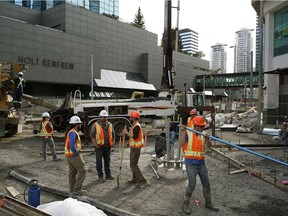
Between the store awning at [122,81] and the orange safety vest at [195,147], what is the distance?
35995mm

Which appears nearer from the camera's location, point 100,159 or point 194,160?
point 194,160

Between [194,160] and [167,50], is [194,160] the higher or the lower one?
the lower one

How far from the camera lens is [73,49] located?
129ft

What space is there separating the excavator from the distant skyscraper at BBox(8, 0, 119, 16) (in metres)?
32.3

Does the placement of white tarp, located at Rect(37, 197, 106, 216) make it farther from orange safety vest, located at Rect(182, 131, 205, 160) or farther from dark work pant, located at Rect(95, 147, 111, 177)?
dark work pant, located at Rect(95, 147, 111, 177)

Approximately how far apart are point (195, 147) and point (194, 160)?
0.79 ft

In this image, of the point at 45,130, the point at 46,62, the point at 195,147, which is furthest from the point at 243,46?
the point at 195,147

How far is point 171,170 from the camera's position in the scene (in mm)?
7762

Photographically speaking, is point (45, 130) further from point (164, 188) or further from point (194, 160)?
point (194, 160)

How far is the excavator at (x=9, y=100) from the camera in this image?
14.1 m

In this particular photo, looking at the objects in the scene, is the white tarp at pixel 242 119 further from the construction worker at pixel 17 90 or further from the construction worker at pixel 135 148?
the construction worker at pixel 135 148

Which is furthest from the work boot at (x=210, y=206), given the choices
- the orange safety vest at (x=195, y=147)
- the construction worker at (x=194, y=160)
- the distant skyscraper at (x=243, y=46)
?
the distant skyscraper at (x=243, y=46)

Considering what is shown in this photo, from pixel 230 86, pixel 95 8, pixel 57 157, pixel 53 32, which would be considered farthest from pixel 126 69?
pixel 57 157

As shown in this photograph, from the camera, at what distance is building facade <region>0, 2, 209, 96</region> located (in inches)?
1348
